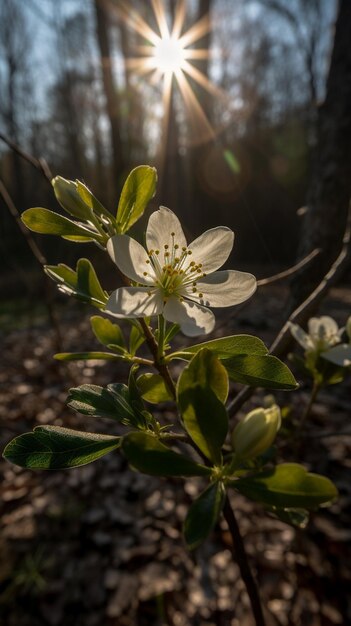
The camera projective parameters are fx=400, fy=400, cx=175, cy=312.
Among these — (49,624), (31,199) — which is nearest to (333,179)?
(49,624)

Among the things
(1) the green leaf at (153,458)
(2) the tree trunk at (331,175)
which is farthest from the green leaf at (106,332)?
(2) the tree trunk at (331,175)

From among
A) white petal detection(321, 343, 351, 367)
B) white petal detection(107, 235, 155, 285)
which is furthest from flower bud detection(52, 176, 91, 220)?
white petal detection(321, 343, 351, 367)

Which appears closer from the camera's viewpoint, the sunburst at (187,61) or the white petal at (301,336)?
the white petal at (301,336)

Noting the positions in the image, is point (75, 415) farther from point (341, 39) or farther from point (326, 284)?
point (341, 39)

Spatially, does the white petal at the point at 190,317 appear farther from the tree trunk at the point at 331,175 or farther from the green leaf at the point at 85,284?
the tree trunk at the point at 331,175

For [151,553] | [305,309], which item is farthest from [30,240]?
[151,553]
